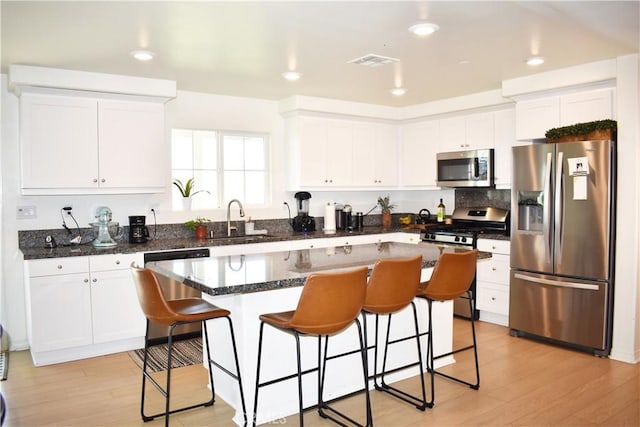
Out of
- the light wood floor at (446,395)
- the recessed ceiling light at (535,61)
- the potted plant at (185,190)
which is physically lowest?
the light wood floor at (446,395)

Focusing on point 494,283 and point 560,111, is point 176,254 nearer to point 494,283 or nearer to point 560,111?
point 494,283

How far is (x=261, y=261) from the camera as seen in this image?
321 cm

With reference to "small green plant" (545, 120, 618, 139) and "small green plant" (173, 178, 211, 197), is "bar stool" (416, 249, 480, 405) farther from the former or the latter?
"small green plant" (173, 178, 211, 197)

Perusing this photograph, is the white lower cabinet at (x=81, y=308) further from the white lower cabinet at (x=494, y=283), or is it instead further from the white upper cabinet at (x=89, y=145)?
the white lower cabinet at (x=494, y=283)

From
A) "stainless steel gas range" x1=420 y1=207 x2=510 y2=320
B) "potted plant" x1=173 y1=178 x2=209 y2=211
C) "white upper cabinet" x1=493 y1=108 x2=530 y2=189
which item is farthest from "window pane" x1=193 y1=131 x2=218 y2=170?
"white upper cabinet" x1=493 y1=108 x2=530 y2=189

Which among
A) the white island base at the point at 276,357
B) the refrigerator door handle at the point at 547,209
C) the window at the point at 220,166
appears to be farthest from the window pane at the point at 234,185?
the refrigerator door handle at the point at 547,209

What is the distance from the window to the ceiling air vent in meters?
2.00

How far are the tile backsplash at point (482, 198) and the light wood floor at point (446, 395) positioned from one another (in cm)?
192

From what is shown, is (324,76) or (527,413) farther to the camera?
(324,76)

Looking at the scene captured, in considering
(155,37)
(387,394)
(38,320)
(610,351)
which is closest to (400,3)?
(155,37)

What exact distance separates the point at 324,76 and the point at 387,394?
2.76m

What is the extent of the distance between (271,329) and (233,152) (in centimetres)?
305

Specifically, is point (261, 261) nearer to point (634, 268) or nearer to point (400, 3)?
point (400, 3)

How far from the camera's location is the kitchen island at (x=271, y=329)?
8.68ft
